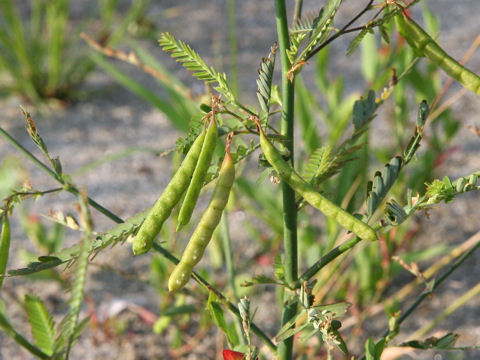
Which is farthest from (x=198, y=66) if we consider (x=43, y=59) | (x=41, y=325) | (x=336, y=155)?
(x=43, y=59)

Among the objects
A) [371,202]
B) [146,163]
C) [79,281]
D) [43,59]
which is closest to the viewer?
[79,281]

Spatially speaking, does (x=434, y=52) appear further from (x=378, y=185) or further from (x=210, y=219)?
(x=210, y=219)

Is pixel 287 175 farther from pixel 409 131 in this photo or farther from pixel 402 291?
pixel 409 131

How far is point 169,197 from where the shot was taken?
436 millimetres

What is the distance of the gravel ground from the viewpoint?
1.12 m

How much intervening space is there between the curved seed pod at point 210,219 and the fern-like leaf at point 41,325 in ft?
0.70

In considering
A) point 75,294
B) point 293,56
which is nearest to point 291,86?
point 293,56

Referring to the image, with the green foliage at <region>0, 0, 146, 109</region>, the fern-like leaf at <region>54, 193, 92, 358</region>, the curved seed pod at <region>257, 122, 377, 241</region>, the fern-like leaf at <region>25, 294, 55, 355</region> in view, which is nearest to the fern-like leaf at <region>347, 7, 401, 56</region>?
the curved seed pod at <region>257, 122, 377, 241</region>

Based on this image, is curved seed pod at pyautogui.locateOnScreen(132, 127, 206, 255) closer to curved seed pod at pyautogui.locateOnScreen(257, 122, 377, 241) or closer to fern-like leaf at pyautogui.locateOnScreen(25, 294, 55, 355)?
curved seed pod at pyautogui.locateOnScreen(257, 122, 377, 241)

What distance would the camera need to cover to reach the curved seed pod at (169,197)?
432mm

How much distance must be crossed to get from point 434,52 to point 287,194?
0.17m

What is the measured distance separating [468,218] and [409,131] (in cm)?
26

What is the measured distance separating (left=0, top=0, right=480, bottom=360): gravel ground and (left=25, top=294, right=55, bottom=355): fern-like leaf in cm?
14

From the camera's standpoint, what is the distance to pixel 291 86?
491 millimetres
